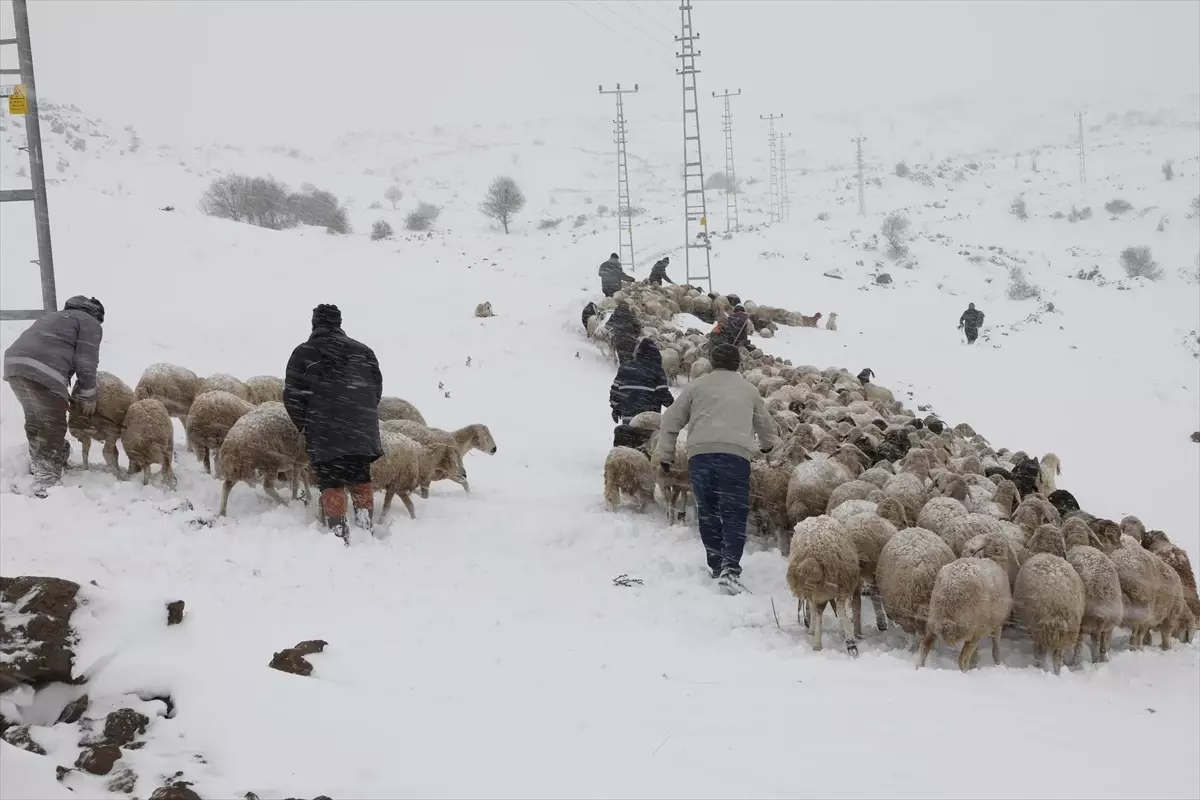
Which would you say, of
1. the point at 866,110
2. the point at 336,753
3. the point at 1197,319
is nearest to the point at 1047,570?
the point at 336,753

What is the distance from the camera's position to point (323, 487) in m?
7.04

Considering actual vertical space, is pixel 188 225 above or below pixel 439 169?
below

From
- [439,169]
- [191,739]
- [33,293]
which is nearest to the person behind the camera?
[191,739]

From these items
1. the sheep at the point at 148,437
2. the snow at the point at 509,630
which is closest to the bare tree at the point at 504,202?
the snow at the point at 509,630

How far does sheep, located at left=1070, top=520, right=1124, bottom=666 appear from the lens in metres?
5.75

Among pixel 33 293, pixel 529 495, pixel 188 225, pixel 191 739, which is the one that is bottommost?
pixel 529 495

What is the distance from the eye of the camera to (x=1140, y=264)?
4159 centimetres

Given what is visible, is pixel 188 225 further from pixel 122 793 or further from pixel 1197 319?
pixel 1197 319

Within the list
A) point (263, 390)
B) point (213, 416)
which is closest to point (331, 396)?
point (213, 416)

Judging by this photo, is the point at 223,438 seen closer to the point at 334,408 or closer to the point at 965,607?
the point at 334,408

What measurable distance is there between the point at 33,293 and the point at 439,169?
7809 centimetres

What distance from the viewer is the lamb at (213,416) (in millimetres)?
7977

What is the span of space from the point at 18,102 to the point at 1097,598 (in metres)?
10.6

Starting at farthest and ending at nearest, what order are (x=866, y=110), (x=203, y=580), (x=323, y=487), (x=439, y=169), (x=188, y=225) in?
(x=866, y=110) → (x=439, y=169) → (x=188, y=225) → (x=323, y=487) → (x=203, y=580)
